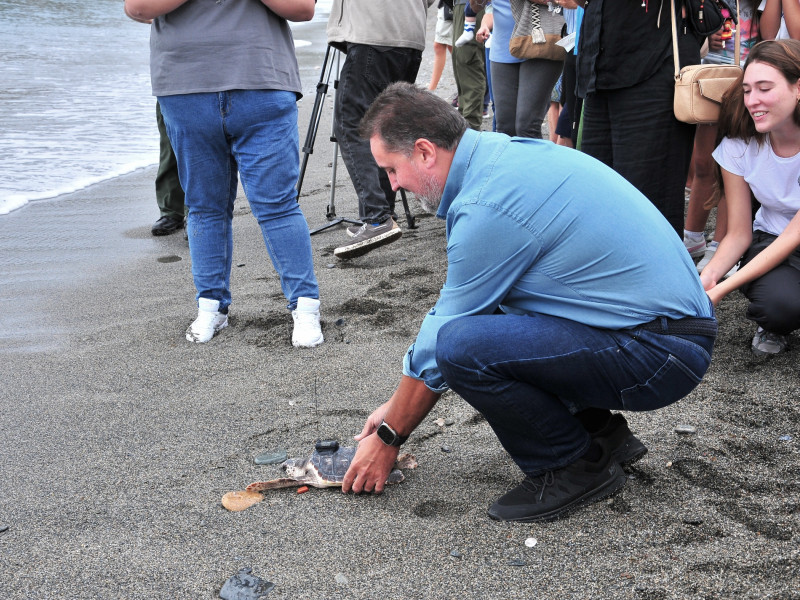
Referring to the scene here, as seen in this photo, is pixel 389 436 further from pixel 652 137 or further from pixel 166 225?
pixel 166 225

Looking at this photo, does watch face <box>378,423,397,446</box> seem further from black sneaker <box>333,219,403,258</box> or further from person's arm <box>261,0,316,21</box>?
black sneaker <box>333,219,403,258</box>

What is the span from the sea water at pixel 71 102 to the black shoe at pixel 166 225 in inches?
57.4

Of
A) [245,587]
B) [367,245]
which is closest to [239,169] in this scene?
[367,245]

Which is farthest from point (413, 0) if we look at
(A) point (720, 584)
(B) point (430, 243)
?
(A) point (720, 584)

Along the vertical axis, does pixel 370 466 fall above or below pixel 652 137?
below

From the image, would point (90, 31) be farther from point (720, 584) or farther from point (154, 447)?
point (720, 584)

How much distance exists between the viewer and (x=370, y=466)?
6.87 ft

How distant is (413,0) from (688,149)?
5.62 ft

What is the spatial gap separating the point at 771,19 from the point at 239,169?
228cm

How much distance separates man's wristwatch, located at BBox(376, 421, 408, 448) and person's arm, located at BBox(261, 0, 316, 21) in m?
1.68

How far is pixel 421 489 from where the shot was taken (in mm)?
2168

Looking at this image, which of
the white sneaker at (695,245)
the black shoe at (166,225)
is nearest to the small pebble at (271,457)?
the white sneaker at (695,245)

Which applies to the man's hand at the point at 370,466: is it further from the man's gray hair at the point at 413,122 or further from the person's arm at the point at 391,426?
the man's gray hair at the point at 413,122

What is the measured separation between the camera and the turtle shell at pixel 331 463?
7.12 ft
